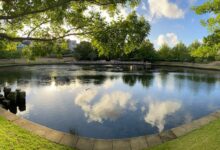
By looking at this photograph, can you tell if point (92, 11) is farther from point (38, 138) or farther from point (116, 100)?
point (116, 100)

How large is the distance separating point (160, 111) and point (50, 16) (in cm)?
821

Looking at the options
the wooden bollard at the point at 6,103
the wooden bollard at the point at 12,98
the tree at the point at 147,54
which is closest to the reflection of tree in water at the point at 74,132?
the wooden bollard at the point at 6,103

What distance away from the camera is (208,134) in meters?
5.65

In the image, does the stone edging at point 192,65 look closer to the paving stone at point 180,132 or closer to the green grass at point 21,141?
the paving stone at point 180,132

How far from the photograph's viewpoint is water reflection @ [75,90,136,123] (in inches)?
420

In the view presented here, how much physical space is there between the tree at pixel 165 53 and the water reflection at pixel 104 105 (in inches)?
1910

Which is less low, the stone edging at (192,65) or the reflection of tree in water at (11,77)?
the stone edging at (192,65)

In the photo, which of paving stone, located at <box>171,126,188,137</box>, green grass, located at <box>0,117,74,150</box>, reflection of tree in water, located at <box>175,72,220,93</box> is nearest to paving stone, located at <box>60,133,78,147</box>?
green grass, located at <box>0,117,74,150</box>

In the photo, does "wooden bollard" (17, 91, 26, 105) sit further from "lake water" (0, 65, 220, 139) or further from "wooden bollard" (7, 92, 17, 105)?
"lake water" (0, 65, 220, 139)

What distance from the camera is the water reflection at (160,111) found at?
9805 mm

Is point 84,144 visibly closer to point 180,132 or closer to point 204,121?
point 180,132

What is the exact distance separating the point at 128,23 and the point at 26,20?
4995 millimetres

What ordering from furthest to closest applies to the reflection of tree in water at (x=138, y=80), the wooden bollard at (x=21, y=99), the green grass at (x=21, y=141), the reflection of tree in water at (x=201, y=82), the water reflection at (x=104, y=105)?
the reflection of tree in water at (x=138, y=80) → the reflection of tree in water at (x=201, y=82) → the wooden bollard at (x=21, y=99) → the water reflection at (x=104, y=105) → the green grass at (x=21, y=141)

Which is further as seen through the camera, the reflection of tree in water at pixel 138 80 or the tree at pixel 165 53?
the tree at pixel 165 53
